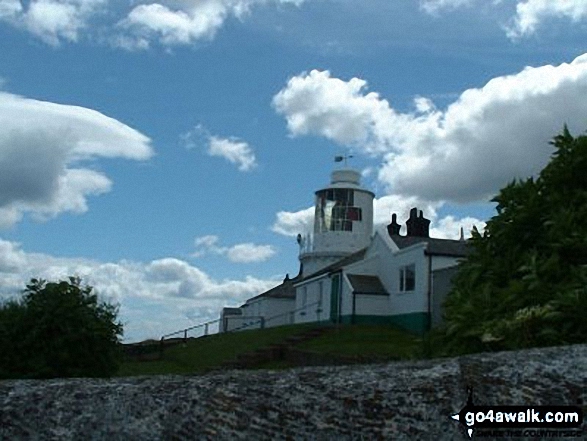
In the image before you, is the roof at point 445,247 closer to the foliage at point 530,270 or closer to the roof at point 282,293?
the roof at point 282,293

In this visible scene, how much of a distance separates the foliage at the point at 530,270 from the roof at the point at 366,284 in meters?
29.8

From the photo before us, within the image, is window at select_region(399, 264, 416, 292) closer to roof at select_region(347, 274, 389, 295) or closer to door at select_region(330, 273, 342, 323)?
roof at select_region(347, 274, 389, 295)

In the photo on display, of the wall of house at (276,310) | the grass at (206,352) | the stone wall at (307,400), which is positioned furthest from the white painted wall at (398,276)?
the stone wall at (307,400)

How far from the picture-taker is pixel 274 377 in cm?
347

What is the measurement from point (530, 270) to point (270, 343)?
26447 mm

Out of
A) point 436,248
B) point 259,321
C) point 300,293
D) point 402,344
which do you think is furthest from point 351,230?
point 402,344

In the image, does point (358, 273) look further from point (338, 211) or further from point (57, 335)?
point (57, 335)

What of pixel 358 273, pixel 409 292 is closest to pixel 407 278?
pixel 409 292

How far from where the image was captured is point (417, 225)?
43375mm

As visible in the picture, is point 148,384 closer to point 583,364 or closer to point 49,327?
point 583,364

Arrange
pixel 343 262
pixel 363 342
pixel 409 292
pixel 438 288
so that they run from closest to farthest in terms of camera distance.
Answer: pixel 363 342, pixel 438 288, pixel 409 292, pixel 343 262

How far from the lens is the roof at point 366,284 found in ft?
120

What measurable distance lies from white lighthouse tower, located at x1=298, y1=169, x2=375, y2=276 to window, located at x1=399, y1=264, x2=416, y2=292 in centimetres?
1009

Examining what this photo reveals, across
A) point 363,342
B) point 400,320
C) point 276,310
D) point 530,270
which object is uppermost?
point 276,310
